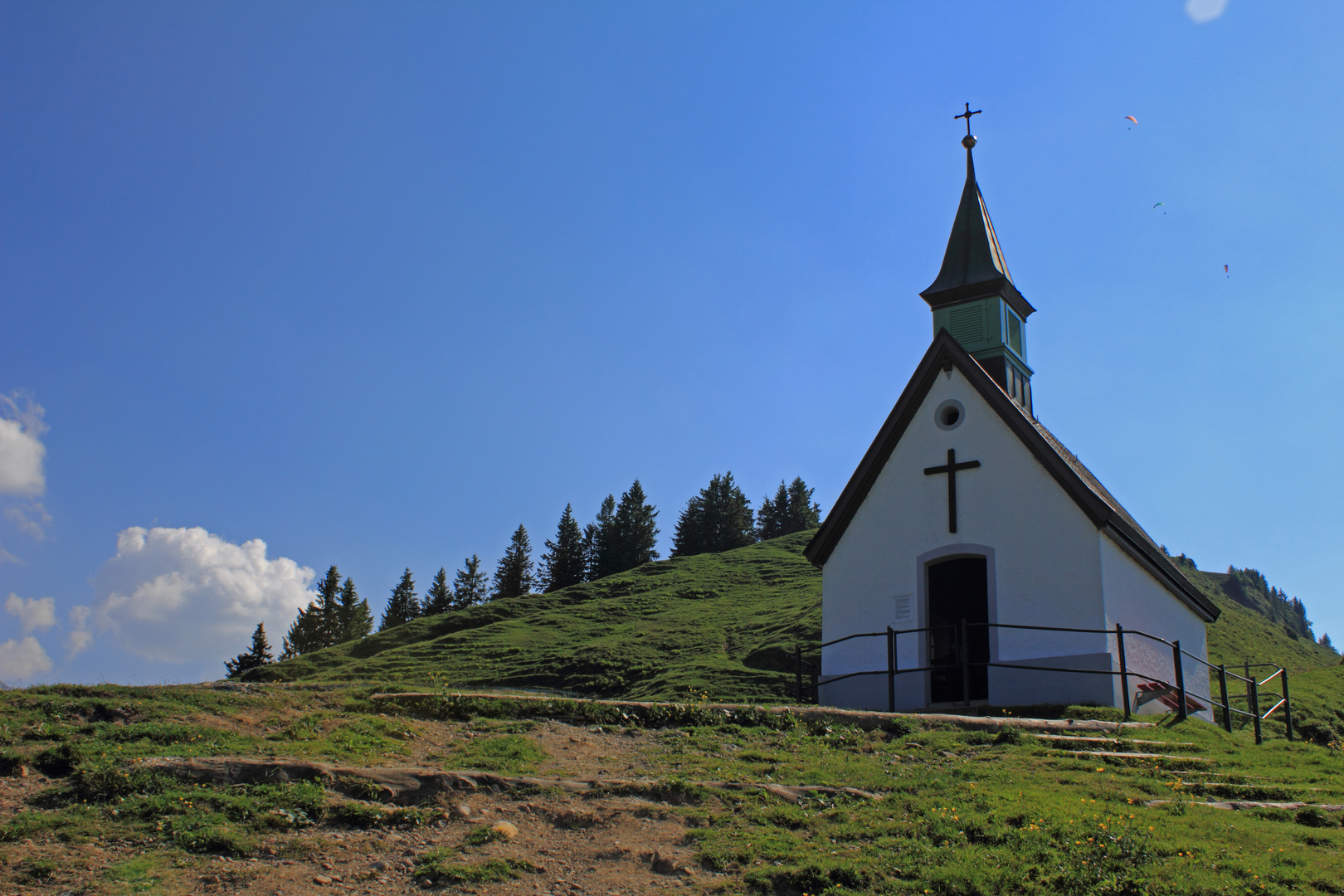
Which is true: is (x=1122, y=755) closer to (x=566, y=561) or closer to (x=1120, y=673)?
(x=1120, y=673)

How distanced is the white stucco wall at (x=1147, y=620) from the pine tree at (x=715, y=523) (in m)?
58.9

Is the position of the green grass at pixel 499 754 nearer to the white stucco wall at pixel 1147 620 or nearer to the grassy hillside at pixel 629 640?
the white stucco wall at pixel 1147 620

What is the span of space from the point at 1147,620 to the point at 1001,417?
490 cm

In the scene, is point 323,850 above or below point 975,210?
below

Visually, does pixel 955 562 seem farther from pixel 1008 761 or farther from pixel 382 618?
pixel 382 618

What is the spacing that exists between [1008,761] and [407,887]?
262 inches

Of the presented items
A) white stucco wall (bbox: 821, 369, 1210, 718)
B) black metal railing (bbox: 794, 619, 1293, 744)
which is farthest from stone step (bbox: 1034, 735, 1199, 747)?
white stucco wall (bbox: 821, 369, 1210, 718)

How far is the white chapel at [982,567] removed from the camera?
17.2 meters

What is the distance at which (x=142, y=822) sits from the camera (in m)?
7.53

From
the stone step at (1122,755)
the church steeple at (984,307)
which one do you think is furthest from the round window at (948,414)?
the stone step at (1122,755)

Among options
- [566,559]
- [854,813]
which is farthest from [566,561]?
[854,813]

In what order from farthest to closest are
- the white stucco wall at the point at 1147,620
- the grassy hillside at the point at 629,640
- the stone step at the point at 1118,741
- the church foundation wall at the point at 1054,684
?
the grassy hillside at the point at 629,640 < the white stucco wall at the point at 1147,620 < the church foundation wall at the point at 1054,684 < the stone step at the point at 1118,741

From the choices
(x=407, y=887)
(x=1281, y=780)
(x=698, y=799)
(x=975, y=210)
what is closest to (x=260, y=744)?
(x=407, y=887)

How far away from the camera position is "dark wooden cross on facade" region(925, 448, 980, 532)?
19.0 metres
